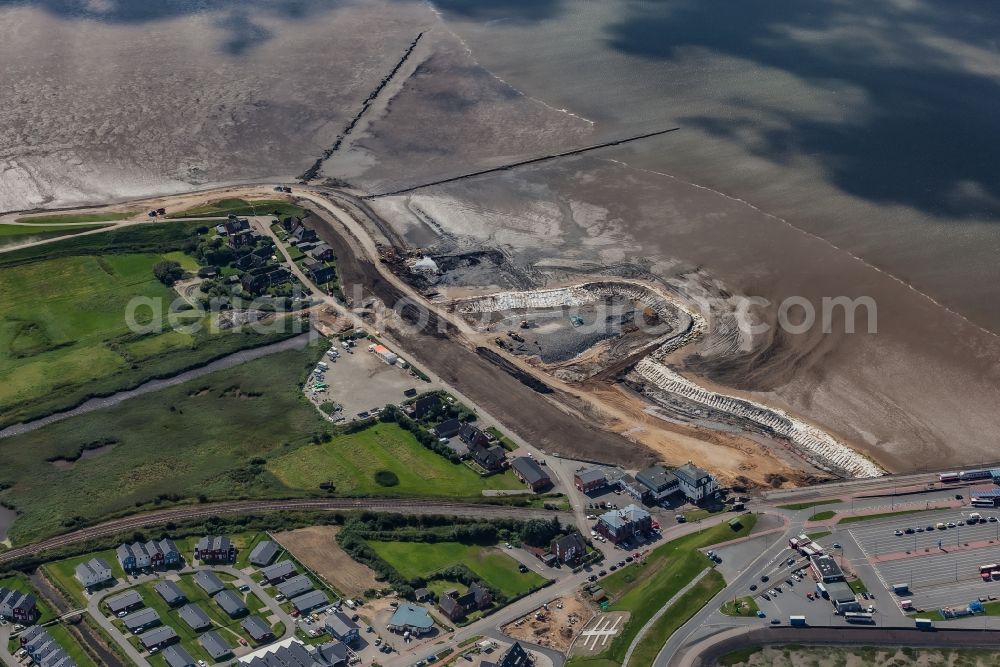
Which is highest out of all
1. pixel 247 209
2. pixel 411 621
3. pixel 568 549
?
pixel 247 209

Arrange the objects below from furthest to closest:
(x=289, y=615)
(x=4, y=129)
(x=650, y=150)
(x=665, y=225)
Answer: (x=4, y=129) → (x=650, y=150) → (x=665, y=225) → (x=289, y=615)

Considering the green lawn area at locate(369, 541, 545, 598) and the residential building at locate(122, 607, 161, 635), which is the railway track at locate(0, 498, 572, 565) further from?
the residential building at locate(122, 607, 161, 635)

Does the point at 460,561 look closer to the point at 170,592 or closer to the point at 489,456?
the point at 489,456

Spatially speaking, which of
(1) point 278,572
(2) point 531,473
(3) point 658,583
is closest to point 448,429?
(2) point 531,473

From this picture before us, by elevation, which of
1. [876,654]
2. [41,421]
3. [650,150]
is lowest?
[41,421]

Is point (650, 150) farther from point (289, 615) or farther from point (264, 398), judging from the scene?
point (289, 615)

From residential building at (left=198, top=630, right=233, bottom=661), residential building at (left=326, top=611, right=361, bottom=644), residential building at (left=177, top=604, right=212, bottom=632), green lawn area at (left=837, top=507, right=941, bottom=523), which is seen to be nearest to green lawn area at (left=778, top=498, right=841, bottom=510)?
green lawn area at (left=837, top=507, right=941, bottom=523)

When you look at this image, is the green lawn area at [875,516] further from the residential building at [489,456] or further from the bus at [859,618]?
the residential building at [489,456]

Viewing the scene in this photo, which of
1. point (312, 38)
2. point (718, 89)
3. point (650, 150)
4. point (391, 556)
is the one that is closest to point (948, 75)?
point (718, 89)
